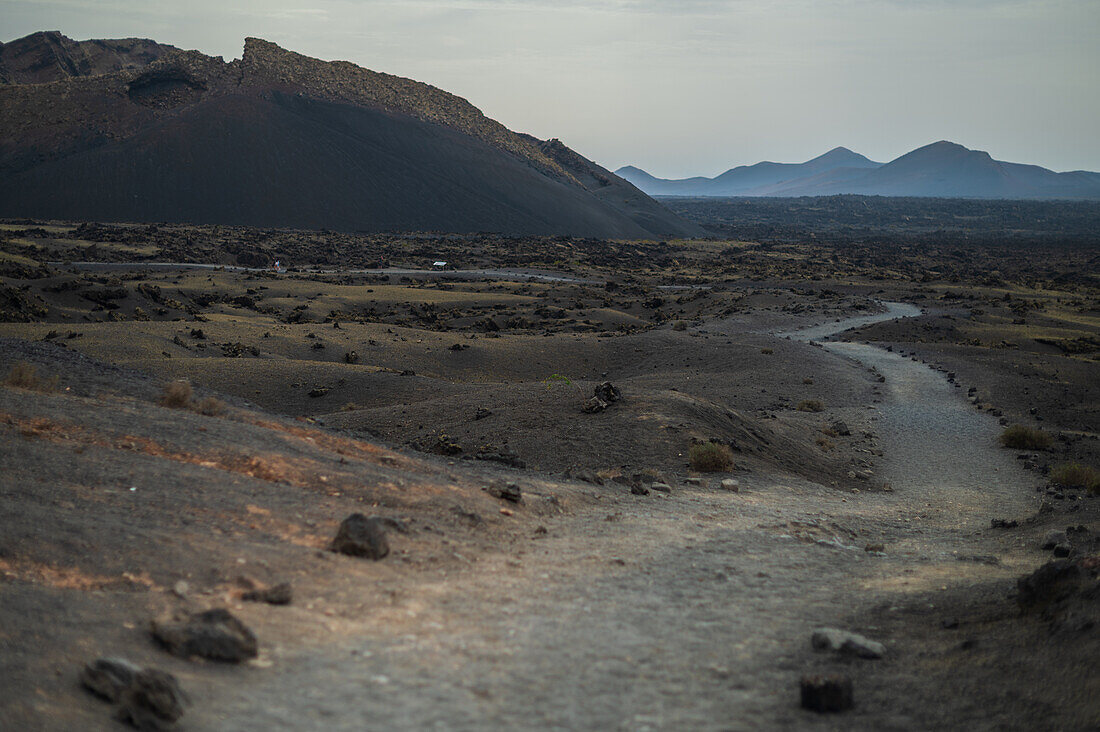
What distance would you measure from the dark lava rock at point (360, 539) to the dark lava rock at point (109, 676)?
2856 millimetres

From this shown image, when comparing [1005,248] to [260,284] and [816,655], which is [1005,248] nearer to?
[260,284]

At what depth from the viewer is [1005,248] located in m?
109

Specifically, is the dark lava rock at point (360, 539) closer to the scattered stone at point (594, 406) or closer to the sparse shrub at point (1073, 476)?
the scattered stone at point (594, 406)

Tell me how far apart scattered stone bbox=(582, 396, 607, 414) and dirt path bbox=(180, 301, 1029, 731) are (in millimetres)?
4557

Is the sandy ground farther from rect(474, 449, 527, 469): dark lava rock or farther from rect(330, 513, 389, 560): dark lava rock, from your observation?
rect(474, 449, 527, 469): dark lava rock

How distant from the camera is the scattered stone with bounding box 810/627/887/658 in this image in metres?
6.03

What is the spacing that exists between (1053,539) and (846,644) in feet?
19.0

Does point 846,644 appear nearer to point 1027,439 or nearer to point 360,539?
point 360,539

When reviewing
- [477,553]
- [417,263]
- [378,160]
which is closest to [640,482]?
[477,553]

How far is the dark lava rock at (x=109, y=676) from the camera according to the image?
4.14m

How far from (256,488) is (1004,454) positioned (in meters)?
16.2

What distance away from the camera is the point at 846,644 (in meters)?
6.11

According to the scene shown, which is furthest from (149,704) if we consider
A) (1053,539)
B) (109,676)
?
(1053,539)

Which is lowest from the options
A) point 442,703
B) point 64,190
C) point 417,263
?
point 442,703
